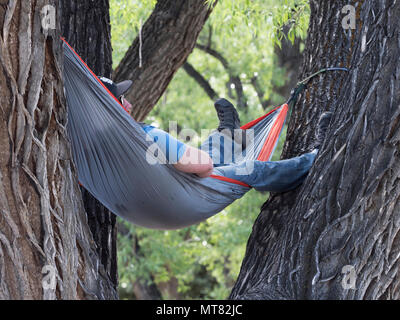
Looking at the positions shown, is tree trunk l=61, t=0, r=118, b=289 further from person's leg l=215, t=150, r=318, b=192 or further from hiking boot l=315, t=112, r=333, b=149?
hiking boot l=315, t=112, r=333, b=149

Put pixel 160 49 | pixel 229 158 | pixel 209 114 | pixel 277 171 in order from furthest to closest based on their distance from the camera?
pixel 209 114 → pixel 160 49 → pixel 229 158 → pixel 277 171

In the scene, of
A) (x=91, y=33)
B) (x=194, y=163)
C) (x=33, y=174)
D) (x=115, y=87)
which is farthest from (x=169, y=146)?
(x=91, y=33)

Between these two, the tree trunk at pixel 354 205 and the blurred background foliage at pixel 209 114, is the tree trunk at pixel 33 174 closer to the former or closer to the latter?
the tree trunk at pixel 354 205

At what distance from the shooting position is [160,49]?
431cm

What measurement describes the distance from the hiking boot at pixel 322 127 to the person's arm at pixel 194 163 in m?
0.54

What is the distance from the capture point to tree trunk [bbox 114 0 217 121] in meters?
4.30

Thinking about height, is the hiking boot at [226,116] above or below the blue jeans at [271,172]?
above

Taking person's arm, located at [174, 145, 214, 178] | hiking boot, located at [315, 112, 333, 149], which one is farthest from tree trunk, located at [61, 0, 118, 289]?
hiking boot, located at [315, 112, 333, 149]

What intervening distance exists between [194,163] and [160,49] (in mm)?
1969

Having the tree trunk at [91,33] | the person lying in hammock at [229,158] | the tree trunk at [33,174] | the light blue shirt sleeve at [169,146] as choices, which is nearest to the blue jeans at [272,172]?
the person lying in hammock at [229,158]

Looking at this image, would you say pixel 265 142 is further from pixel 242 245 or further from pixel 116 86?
pixel 242 245

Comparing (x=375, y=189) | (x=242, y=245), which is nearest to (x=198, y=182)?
(x=375, y=189)

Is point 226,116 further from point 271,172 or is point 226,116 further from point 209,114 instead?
point 209,114

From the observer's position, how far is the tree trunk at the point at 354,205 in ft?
6.84
